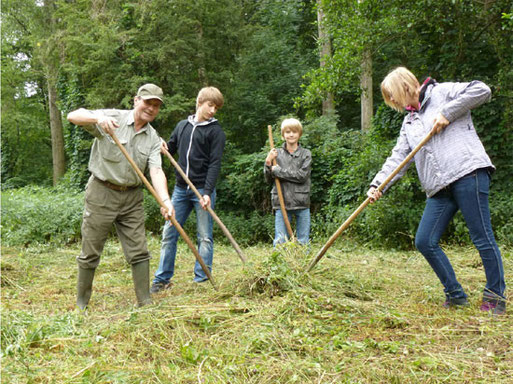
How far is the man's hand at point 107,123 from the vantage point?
355 cm

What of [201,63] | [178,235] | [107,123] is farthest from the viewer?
[201,63]

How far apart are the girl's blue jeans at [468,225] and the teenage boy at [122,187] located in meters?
1.98

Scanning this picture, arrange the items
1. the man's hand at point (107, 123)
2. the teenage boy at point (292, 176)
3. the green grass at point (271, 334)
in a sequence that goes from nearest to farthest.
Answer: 1. the green grass at point (271, 334)
2. the man's hand at point (107, 123)
3. the teenage boy at point (292, 176)

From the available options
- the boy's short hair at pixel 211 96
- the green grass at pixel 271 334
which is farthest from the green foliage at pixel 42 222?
the boy's short hair at pixel 211 96

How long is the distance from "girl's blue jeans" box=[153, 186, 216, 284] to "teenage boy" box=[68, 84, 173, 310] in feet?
2.38

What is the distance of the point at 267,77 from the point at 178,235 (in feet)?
35.4

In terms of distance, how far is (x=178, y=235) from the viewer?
188 inches

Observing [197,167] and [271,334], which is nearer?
[271,334]

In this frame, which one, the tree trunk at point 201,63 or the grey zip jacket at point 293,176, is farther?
the tree trunk at point 201,63

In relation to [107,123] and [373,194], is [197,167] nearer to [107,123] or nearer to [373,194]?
[107,123]

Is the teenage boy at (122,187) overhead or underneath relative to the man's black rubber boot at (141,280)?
overhead

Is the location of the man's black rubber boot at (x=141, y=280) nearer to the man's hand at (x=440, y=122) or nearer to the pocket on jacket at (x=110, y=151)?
the pocket on jacket at (x=110, y=151)

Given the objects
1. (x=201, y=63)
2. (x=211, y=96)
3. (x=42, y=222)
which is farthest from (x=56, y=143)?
(x=211, y=96)

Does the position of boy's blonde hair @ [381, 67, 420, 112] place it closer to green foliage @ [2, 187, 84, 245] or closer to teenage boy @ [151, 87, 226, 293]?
teenage boy @ [151, 87, 226, 293]
